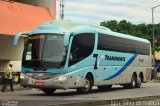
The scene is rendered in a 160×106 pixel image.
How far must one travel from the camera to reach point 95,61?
86.6 feet

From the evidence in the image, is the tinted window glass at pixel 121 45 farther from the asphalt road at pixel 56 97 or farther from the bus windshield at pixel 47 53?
the bus windshield at pixel 47 53

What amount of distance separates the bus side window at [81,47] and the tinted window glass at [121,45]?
1104 mm

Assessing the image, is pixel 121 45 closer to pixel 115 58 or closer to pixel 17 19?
pixel 115 58

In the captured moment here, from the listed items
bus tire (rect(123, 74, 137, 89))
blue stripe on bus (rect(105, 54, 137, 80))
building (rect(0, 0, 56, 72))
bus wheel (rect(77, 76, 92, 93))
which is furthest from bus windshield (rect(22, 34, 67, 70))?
building (rect(0, 0, 56, 72))

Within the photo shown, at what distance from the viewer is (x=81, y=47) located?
81.0 feet

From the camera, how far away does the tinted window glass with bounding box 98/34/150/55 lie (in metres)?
27.3

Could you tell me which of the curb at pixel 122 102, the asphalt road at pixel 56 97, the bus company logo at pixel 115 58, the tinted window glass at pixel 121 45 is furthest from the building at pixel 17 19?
the curb at pixel 122 102

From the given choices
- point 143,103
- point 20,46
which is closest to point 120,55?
point 143,103

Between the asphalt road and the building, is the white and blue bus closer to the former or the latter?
the asphalt road

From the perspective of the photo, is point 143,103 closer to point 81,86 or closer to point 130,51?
point 81,86

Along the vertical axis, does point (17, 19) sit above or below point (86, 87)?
above

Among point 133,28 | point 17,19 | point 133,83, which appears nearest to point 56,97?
point 133,83

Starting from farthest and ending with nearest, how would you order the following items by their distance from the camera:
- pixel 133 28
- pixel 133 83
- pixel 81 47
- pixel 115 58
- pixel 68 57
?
1. pixel 133 28
2. pixel 133 83
3. pixel 115 58
4. pixel 81 47
5. pixel 68 57

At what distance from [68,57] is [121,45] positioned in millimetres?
7432
